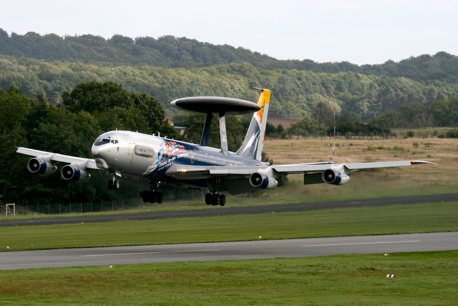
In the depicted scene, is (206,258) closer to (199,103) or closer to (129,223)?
(199,103)

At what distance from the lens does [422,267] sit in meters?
63.2

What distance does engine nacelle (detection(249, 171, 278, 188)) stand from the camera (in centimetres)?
8075

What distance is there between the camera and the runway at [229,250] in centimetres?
7225

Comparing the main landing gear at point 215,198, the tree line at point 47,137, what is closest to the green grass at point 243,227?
the main landing gear at point 215,198

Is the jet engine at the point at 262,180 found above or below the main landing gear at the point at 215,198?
above

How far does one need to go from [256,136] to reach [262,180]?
524 inches

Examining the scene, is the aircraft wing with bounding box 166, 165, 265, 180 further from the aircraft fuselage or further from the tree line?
the tree line

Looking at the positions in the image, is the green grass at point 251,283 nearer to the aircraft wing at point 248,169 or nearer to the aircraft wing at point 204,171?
the aircraft wing at point 248,169

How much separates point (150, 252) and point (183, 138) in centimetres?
8650

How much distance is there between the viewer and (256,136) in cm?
9362

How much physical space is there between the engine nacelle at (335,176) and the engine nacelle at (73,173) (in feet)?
56.3

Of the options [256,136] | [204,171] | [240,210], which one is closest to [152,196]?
[204,171]

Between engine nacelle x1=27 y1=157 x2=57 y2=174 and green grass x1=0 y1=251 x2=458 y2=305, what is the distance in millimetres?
15313

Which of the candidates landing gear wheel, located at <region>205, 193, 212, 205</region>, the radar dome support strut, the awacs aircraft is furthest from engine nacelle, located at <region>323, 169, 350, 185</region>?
landing gear wheel, located at <region>205, 193, 212, 205</region>
